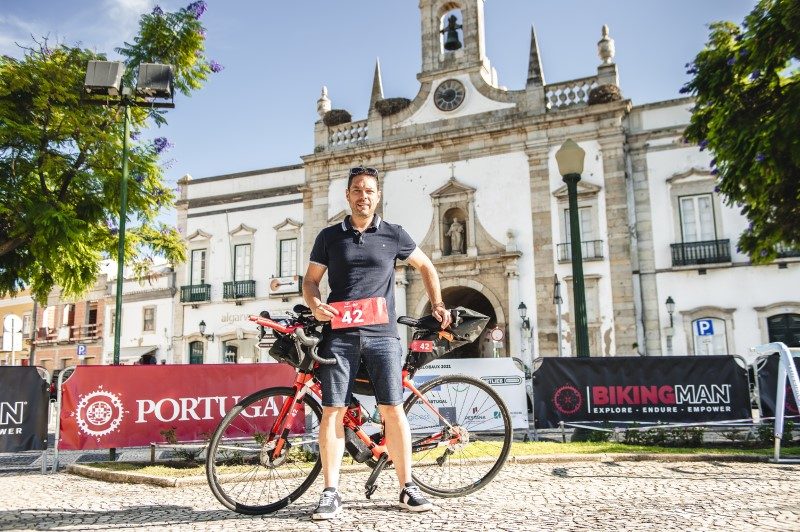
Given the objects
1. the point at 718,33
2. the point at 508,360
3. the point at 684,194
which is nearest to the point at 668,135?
the point at 684,194

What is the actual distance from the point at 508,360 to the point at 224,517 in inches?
252

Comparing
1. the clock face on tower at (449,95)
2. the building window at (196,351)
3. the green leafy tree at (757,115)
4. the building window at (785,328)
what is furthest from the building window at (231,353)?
the green leafy tree at (757,115)

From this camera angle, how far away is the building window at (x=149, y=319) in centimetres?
3062

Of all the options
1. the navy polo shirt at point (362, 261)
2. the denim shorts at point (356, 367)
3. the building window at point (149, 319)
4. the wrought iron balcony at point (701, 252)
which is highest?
the wrought iron balcony at point (701, 252)

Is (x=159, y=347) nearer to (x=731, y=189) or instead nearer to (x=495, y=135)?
(x=495, y=135)

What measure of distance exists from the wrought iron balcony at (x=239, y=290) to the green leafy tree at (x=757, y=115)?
20.0 meters

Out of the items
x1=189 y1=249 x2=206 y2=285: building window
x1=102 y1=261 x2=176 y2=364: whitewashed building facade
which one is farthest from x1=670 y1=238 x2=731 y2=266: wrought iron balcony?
x1=102 y1=261 x2=176 y2=364: whitewashed building facade

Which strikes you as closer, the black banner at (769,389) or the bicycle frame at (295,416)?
the bicycle frame at (295,416)

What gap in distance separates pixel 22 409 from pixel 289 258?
64.7 feet

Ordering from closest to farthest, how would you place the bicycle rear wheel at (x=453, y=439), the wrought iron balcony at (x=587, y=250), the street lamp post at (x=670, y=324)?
the bicycle rear wheel at (x=453, y=439) < the street lamp post at (x=670, y=324) < the wrought iron balcony at (x=587, y=250)

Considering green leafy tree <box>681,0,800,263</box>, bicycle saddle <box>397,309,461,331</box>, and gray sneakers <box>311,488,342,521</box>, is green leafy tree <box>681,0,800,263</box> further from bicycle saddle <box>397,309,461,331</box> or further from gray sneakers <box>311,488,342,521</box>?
gray sneakers <box>311,488,342,521</box>

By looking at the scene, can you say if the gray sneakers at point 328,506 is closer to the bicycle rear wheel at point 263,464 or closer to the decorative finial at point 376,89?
the bicycle rear wheel at point 263,464

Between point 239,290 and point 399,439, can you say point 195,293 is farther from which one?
point 399,439

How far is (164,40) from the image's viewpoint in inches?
539
